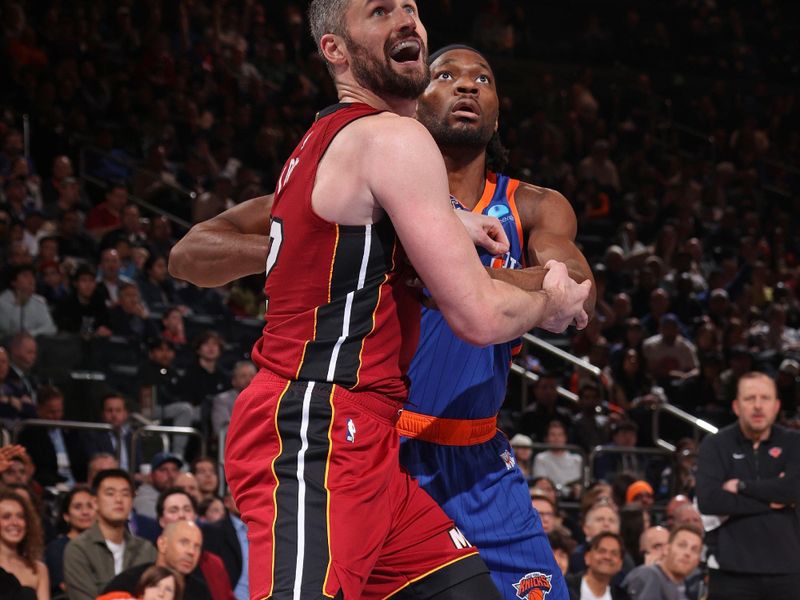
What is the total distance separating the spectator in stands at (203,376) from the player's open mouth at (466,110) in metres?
7.47

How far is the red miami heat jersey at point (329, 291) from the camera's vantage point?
10.4 feet

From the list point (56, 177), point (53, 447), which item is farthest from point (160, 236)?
point (53, 447)

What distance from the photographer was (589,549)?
9.14 m

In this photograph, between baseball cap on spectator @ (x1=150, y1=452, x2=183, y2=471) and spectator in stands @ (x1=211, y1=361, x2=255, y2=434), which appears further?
spectator in stands @ (x1=211, y1=361, x2=255, y2=434)

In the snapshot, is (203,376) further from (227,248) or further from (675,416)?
(227,248)

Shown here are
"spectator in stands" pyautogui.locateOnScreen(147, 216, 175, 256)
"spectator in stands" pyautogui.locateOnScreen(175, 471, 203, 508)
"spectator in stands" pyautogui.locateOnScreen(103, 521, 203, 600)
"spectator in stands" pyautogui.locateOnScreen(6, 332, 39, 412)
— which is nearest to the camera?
"spectator in stands" pyautogui.locateOnScreen(103, 521, 203, 600)

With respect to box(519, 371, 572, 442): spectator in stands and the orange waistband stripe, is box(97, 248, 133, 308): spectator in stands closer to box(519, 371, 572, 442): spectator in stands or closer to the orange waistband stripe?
box(519, 371, 572, 442): spectator in stands

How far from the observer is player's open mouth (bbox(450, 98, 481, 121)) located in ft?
14.6

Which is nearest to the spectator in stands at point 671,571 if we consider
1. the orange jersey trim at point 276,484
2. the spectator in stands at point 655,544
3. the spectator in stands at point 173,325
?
the spectator in stands at point 655,544

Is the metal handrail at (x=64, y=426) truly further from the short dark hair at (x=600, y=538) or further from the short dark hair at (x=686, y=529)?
the short dark hair at (x=686, y=529)

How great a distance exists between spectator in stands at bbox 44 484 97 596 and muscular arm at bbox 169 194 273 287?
5.13 m

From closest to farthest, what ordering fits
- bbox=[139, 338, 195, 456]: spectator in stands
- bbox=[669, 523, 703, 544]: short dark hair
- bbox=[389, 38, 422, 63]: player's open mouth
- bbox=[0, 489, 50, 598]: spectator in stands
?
bbox=[389, 38, 422, 63]: player's open mouth → bbox=[0, 489, 50, 598]: spectator in stands → bbox=[669, 523, 703, 544]: short dark hair → bbox=[139, 338, 195, 456]: spectator in stands

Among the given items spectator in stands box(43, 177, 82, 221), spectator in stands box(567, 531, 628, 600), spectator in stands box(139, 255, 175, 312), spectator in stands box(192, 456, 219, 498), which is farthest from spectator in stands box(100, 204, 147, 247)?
spectator in stands box(567, 531, 628, 600)

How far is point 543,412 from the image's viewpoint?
12914mm
